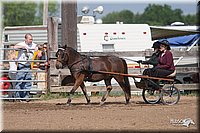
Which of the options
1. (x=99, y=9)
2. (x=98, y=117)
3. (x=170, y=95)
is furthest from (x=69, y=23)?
(x=99, y=9)

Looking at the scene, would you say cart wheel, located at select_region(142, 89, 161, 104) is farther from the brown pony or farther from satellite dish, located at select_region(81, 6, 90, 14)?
satellite dish, located at select_region(81, 6, 90, 14)

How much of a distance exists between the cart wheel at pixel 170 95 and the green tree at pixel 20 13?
62674 millimetres

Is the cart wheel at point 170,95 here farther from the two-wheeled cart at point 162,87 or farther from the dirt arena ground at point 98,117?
the dirt arena ground at point 98,117

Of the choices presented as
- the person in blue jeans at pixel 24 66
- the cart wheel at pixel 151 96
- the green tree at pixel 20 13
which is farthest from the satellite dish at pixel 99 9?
the green tree at pixel 20 13

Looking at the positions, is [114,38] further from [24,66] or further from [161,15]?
[161,15]

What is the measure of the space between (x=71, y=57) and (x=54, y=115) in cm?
272

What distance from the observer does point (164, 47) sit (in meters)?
13.6

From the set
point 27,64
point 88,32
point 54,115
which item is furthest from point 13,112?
point 88,32

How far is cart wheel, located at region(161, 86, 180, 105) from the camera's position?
13.4 meters

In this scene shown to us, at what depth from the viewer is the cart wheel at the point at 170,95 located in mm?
13406

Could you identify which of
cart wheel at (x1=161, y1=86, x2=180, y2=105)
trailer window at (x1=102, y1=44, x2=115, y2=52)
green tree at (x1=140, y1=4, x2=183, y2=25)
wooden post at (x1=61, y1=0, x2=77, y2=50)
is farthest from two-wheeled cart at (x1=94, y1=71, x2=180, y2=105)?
green tree at (x1=140, y1=4, x2=183, y2=25)

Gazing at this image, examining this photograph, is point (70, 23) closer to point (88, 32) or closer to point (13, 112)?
point (88, 32)

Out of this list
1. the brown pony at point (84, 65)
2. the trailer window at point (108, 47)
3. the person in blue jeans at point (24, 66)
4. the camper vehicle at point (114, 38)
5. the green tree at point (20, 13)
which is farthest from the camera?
the green tree at point (20, 13)

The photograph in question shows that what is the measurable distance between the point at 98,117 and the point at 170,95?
346cm
